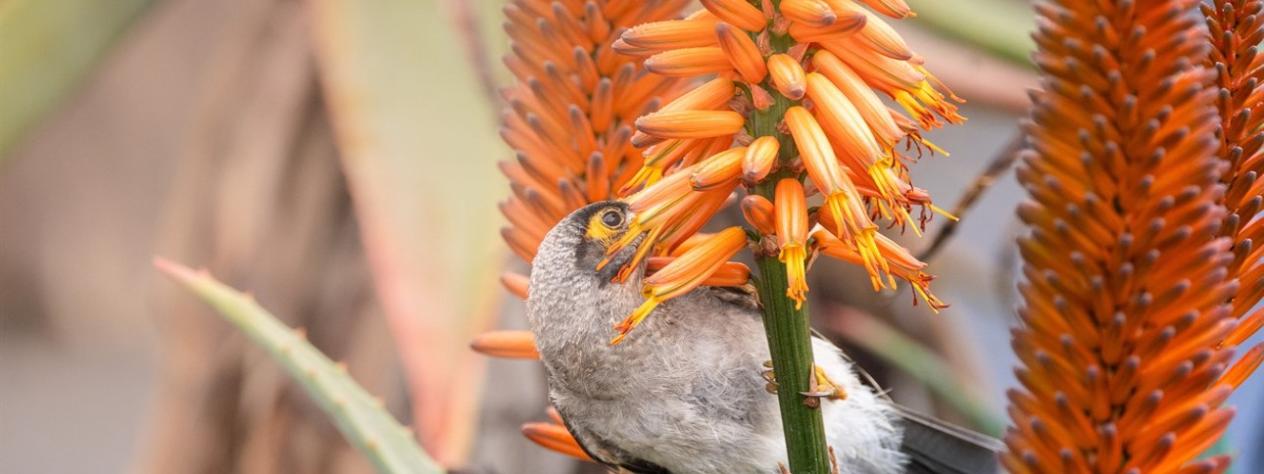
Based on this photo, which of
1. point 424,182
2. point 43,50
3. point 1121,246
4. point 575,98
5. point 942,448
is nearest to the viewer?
point 1121,246

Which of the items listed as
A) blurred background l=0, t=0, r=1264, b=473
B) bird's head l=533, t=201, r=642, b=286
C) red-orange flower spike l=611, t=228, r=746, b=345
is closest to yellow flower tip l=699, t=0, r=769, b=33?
red-orange flower spike l=611, t=228, r=746, b=345

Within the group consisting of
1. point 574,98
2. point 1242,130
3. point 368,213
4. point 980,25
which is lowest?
point 1242,130

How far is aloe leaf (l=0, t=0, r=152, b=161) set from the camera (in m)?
1.44

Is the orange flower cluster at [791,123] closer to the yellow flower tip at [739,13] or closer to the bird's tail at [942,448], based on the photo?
the yellow flower tip at [739,13]

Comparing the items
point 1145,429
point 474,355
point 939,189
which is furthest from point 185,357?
point 1145,429

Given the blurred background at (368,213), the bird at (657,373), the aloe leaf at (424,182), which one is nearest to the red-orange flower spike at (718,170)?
the bird at (657,373)

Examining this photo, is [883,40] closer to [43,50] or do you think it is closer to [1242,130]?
[1242,130]

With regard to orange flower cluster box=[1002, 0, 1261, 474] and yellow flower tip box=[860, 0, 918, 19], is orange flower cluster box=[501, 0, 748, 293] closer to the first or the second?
yellow flower tip box=[860, 0, 918, 19]

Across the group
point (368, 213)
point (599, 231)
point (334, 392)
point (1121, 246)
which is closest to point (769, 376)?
point (599, 231)

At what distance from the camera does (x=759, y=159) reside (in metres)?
0.62

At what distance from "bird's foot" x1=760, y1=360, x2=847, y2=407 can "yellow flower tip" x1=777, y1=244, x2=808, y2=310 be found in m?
0.04

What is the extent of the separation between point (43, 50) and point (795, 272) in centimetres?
116

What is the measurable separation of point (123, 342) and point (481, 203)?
7.03 feet

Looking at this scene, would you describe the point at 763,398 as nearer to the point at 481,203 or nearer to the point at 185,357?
the point at 481,203
